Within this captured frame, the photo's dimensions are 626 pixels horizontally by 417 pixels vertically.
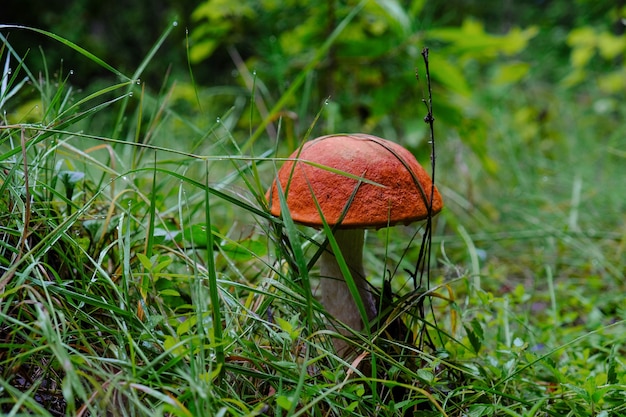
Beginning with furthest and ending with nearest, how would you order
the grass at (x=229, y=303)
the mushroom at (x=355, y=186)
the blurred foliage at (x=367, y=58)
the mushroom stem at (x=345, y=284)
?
1. the blurred foliage at (x=367, y=58)
2. the mushroom stem at (x=345, y=284)
3. the mushroom at (x=355, y=186)
4. the grass at (x=229, y=303)

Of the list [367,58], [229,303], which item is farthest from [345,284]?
[367,58]

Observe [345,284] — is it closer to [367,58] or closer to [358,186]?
[358,186]

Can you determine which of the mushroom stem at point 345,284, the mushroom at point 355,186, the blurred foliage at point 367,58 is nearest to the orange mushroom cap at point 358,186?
the mushroom at point 355,186

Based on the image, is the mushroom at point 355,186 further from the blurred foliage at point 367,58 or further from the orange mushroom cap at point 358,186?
the blurred foliage at point 367,58

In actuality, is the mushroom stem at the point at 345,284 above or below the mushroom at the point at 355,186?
below

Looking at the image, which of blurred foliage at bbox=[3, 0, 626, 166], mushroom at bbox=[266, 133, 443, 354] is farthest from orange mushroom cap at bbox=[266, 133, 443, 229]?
blurred foliage at bbox=[3, 0, 626, 166]

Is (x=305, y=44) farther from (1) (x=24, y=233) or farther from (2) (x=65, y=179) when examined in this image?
(1) (x=24, y=233)

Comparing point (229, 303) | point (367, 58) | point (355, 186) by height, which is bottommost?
point (229, 303)
